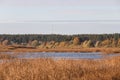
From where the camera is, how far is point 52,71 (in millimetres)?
13656

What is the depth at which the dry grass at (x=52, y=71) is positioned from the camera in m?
13.2

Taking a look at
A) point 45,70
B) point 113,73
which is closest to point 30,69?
point 45,70

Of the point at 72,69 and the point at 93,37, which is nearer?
the point at 72,69

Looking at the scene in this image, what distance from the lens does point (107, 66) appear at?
16.2 meters

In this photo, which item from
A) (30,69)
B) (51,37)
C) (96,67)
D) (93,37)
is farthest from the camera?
(51,37)

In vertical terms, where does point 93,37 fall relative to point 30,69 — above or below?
below

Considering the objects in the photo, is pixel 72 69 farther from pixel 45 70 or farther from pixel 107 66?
pixel 107 66

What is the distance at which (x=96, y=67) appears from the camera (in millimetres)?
15445

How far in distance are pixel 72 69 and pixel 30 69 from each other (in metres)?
1.45

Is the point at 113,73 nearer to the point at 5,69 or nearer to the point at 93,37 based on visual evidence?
the point at 5,69

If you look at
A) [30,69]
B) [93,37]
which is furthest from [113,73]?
[93,37]

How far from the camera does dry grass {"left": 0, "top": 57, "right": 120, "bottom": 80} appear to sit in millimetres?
13166

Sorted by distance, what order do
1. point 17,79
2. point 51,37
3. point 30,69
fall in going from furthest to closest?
point 51,37
point 30,69
point 17,79

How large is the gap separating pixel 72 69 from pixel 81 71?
34cm
